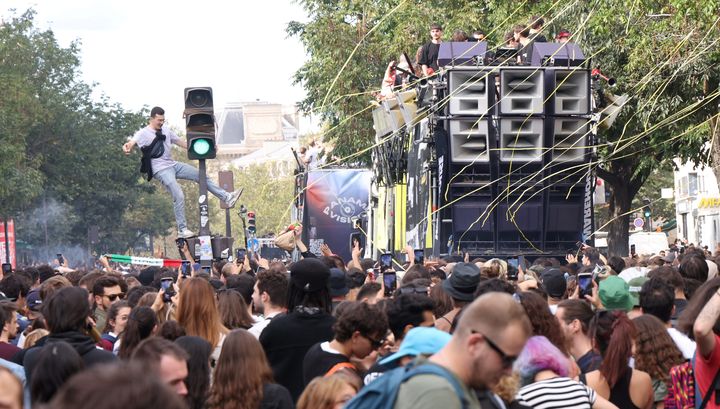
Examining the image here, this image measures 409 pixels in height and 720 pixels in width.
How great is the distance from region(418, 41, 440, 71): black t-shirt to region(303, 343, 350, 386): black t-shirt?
39.8 feet

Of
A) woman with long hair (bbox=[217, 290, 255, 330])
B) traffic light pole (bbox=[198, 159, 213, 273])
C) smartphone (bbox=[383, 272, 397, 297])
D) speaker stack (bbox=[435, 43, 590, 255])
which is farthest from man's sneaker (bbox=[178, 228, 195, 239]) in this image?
woman with long hair (bbox=[217, 290, 255, 330])

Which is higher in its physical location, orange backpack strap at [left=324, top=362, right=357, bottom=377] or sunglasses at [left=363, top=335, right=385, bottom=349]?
sunglasses at [left=363, top=335, right=385, bottom=349]

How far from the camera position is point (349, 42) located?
34750 millimetres

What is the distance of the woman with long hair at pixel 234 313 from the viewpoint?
8.79 m

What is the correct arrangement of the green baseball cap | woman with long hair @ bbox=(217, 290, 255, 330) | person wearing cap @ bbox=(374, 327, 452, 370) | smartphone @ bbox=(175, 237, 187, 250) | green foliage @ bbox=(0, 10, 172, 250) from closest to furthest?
person wearing cap @ bbox=(374, 327, 452, 370)
the green baseball cap
woman with long hair @ bbox=(217, 290, 255, 330)
smartphone @ bbox=(175, 237, 187, 250)
green foliage @ bbox=(0, 10, 172, 250)

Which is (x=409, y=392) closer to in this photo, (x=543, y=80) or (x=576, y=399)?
(x=576, y=399)

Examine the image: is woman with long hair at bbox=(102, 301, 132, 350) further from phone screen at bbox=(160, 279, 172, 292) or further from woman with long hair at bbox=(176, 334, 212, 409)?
woman with long hair at bbox=(176, 334, 212, 409)

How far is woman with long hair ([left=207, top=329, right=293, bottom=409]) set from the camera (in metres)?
6.17

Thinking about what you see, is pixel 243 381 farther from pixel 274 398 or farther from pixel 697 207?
pixel 697 207

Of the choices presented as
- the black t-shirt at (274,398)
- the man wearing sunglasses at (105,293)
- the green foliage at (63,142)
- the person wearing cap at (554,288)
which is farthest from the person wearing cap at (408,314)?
the green foliage at (63,142)

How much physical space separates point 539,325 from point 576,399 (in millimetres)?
1035

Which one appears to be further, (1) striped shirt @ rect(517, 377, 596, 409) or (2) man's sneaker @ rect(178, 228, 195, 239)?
(2) man's sneaker @ rect(178, 228, 195, 239)

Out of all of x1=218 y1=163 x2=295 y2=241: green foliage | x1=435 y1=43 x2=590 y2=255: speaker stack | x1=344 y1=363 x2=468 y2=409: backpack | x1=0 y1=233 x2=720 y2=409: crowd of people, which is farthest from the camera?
x1=218 y1=163 x2=295 y2=241: green foliage

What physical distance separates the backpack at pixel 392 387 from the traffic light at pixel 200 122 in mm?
10748
